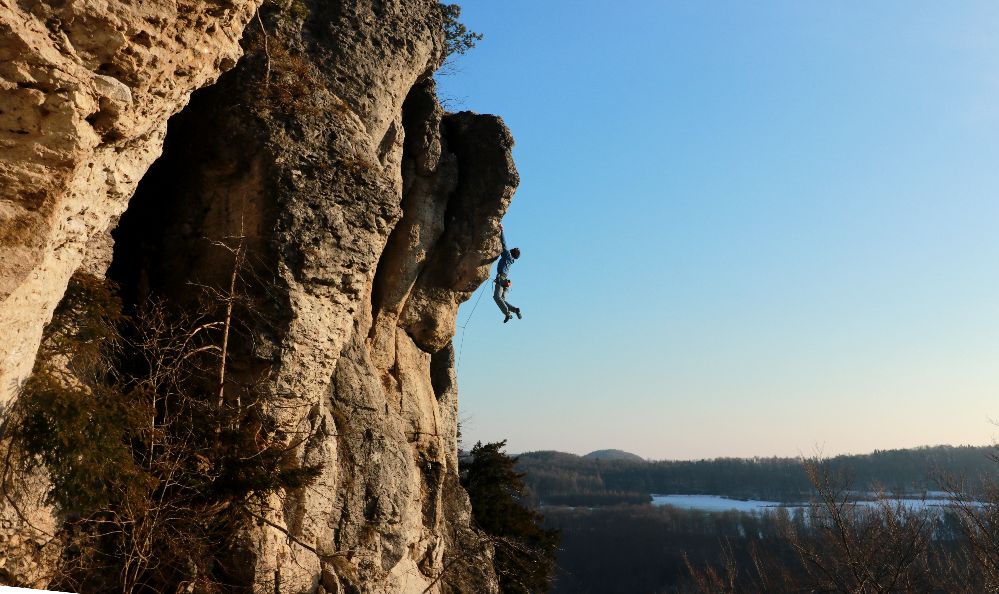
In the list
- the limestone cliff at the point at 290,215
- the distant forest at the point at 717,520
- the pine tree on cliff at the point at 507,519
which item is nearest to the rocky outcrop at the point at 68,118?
the limestone cliff at the point at 290,215

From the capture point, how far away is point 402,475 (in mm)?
11484

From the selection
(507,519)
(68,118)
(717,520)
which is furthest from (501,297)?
(717,520)

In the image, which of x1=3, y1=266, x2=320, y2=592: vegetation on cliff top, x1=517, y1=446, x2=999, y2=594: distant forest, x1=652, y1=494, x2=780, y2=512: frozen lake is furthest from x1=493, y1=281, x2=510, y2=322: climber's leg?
x1=652, y1=494, x2=780, y2=512: frozen lake

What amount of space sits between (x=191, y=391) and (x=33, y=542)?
2.37 m

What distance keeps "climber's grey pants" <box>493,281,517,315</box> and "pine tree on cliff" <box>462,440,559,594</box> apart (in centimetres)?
524

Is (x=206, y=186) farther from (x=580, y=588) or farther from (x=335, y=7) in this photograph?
(x=580, y=588)

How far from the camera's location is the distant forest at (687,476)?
9700 cm

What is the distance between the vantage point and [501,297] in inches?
701

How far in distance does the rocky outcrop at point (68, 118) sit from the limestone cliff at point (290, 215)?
0.6 inches

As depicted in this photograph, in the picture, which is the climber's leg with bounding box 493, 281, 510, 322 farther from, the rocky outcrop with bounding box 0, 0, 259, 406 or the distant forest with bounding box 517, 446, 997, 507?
the distant forest with bounding box 517, 446, 997, 507

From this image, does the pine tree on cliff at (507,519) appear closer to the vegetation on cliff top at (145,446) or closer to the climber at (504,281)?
the climber at (504,281)

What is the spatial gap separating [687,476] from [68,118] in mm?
142278

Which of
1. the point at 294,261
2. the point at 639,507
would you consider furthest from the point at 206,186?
the point at 639,507

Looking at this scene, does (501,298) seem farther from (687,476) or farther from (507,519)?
(687,476)
